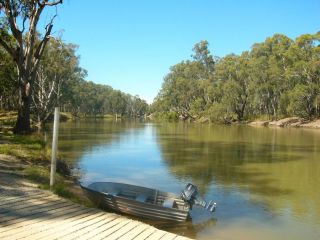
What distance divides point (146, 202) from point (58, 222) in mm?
3763

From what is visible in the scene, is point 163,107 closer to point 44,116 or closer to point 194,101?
point 194,101

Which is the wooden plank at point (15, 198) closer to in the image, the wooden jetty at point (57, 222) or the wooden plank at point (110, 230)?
the wooden jetty at point (57, 222)

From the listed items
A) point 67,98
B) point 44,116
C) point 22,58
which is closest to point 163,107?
point 67,98

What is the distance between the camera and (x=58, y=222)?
9.30 metres

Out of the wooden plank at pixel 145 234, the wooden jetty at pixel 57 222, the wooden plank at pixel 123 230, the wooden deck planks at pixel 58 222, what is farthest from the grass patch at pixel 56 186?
the wooden plank at pixel 145 234

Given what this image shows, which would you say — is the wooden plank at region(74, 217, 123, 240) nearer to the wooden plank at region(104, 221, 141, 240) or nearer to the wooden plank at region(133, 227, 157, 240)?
the wooden plank at region(104, 221, 141, 240)

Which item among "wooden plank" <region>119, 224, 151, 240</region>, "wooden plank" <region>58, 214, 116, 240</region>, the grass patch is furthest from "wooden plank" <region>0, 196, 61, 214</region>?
A: "wooden plank" <region>119, 224, 151, 240</region>

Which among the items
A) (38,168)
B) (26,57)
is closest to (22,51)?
(26,57)

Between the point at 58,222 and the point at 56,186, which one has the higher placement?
the point at 56,186

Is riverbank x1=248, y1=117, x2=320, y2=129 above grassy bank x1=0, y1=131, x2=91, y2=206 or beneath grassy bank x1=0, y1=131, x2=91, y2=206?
above

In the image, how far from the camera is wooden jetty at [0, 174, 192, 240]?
8516 mm

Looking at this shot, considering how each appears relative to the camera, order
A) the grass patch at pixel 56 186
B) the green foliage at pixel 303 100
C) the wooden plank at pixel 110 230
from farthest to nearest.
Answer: the green foliage at pixel 303 100 → the grass patch at pixel 56 186 → the wooden plank at pixel 110 230

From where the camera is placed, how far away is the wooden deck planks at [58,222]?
27.9 ft

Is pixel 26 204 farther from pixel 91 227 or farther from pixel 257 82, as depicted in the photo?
pixel 257 82
